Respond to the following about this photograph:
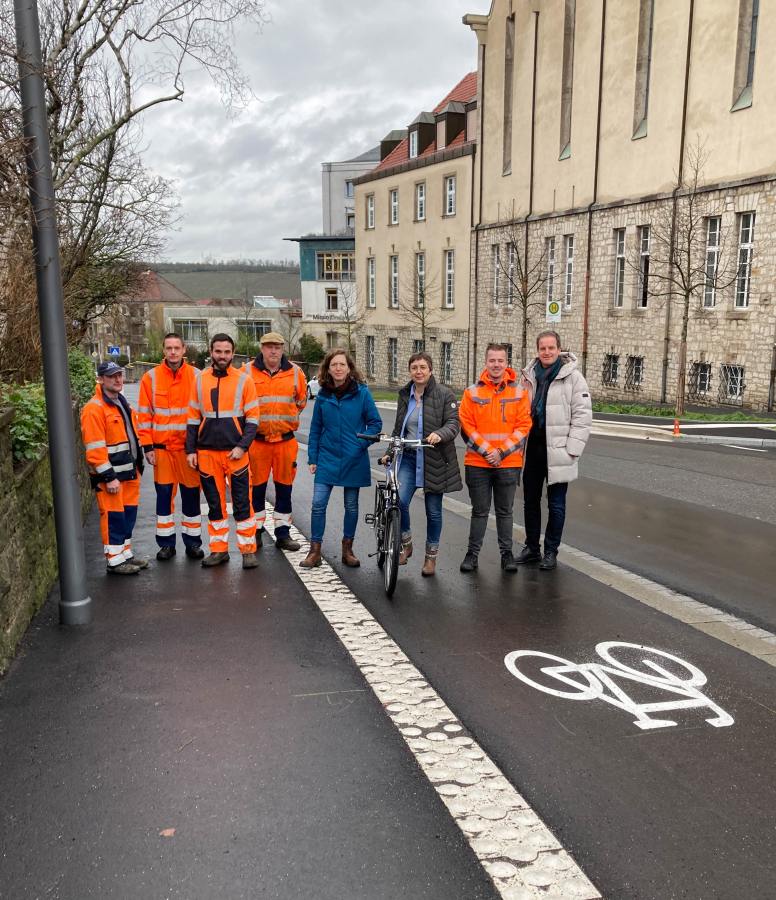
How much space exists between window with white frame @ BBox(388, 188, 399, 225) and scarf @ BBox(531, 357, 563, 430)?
137 feet

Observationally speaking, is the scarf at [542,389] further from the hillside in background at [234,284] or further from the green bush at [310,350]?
the hillside in background at [234,284]

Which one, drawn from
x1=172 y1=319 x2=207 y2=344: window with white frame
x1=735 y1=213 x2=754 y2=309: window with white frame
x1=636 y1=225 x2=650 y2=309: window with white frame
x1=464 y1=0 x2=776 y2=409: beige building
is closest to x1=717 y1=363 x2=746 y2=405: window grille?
x1=464 y1=0 x2=776 y2=409: beige building

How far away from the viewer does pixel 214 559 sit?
7.63 m

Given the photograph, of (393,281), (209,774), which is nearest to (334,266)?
(393,281)

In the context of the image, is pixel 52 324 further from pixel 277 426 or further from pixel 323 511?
pixel 323 511

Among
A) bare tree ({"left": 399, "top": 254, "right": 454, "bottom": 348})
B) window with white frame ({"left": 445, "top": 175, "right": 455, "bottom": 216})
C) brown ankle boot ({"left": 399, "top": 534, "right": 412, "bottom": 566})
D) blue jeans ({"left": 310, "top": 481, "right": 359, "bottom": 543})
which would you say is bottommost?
brown ankle boot ({"left": 399, "top": 534, "right": 412, "bottom": 566})

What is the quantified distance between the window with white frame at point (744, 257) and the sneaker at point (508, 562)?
20855mm

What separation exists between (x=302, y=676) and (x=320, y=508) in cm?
268

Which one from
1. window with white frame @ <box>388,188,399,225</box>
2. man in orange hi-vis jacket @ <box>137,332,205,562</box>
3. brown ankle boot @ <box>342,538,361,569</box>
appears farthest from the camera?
window with white frame @ <box>388,188,399,225</box>

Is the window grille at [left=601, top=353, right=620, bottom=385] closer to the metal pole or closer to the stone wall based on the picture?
the stone wall

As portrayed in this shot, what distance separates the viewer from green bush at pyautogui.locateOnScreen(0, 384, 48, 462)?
21.7 ft

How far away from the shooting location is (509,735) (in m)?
4.41

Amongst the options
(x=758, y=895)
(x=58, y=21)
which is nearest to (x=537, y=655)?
(x=758, y=895)

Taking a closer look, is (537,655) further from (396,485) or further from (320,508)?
(320,508)
